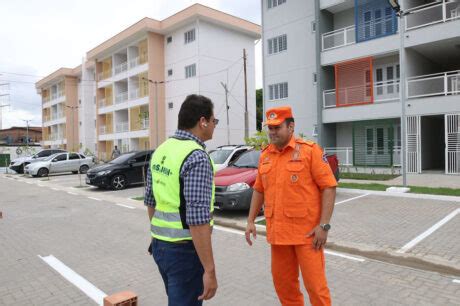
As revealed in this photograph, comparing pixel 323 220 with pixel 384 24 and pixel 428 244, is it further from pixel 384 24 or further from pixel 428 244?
pixel 384 24

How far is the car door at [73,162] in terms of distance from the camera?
24.3 m

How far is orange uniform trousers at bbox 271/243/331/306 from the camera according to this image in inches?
115

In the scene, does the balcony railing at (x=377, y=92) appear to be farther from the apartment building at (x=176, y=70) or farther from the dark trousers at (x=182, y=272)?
the dark trousers at (x=182, y=272)

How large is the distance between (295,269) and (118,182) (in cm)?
1324

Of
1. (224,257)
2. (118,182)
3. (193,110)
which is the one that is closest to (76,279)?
(224,257)

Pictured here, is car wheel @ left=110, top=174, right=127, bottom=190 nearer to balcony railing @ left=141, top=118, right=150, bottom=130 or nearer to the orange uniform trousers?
the orange uniform trousers

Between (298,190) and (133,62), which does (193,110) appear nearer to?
(298,190)

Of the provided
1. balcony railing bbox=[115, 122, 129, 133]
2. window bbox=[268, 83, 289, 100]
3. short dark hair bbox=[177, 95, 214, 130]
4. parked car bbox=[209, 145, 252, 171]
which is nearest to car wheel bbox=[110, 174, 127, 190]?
parked car bbox=[209, 145, 252, 171]

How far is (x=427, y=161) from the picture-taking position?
19.0 metres

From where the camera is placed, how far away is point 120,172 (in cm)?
1542

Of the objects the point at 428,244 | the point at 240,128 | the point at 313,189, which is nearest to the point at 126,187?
the point at 428,244

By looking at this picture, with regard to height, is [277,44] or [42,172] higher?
[277,44]

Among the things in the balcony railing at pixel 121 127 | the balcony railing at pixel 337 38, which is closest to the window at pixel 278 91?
the balcony railing at pixel 337 38

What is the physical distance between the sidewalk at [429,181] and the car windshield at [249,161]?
242 inches
